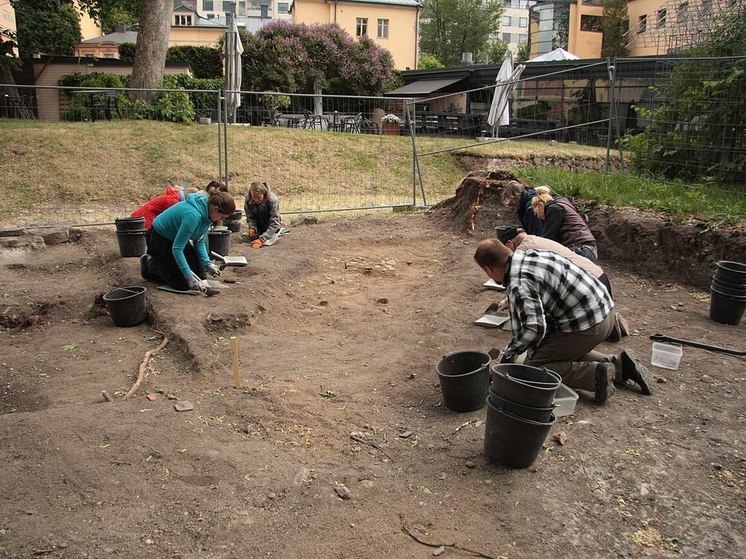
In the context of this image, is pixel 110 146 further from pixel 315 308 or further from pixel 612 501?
pixel 612 501

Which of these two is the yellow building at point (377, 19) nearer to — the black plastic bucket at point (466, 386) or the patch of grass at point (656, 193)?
the patch of grass at point (656, 193)

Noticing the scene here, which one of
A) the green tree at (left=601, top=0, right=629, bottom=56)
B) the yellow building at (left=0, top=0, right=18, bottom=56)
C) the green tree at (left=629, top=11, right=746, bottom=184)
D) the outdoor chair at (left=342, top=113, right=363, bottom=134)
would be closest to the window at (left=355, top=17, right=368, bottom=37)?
the green tree at (left=601, top=0, right=629, bottom=56)

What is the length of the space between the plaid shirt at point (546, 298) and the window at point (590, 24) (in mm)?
41996

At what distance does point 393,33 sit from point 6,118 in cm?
3590

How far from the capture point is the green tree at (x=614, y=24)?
3752 cm

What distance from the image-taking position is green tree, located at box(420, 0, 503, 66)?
63.0 meters

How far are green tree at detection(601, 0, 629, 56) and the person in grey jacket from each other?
3331 centimetres

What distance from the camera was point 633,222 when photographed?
28.4 feet

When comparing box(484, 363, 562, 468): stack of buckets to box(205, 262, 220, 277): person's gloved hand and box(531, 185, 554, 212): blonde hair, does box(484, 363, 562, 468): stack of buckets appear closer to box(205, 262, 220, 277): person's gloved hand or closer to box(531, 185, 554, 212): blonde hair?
box(531, 185, 554, 212): blonde hair

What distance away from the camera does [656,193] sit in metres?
9.51

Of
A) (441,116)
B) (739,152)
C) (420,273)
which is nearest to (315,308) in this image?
(420,273)

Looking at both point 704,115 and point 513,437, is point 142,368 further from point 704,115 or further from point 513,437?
point 704,115

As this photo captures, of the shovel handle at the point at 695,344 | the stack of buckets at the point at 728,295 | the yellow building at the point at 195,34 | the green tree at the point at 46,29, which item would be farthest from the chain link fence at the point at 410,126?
the yellow building at the point at 195,34

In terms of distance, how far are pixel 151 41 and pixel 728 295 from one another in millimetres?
17873
